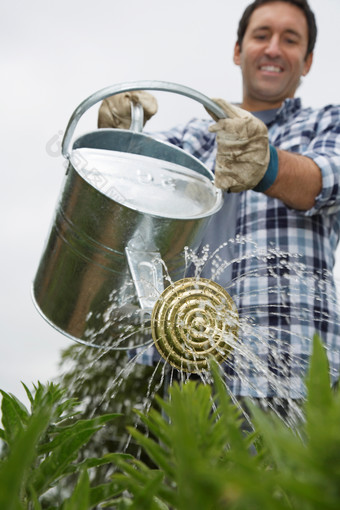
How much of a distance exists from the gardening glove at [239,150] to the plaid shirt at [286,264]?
0.32 meters

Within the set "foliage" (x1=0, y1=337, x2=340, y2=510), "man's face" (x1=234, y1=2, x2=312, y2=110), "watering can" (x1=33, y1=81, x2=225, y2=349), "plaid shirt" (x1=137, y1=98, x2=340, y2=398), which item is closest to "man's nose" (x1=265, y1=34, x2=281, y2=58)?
"man's face" (x1=234, y1=2, x2=312, y2=110)

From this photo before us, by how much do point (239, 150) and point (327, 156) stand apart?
47 cm

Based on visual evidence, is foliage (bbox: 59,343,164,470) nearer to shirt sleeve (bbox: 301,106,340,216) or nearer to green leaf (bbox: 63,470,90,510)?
shirt sleeve (bbox: 301,106,340,216)

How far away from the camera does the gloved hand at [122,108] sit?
2.00 metres

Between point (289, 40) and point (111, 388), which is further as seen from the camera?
point (111, 388)

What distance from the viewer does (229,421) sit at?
21cm

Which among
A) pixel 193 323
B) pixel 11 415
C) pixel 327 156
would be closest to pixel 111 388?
pixel 327 156

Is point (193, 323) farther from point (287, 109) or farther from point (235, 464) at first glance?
point (287, 109)

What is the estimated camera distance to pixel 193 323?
2.82 ft

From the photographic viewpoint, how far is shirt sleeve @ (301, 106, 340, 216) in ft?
5.89

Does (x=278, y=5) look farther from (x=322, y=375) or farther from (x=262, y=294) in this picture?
(x=322, y=375)

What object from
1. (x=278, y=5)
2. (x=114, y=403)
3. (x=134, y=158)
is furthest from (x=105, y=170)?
(x=114, y=403)

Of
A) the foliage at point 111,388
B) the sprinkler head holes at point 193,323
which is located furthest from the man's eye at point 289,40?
the foliage at point 111,388

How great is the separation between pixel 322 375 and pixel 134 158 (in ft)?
4.24
